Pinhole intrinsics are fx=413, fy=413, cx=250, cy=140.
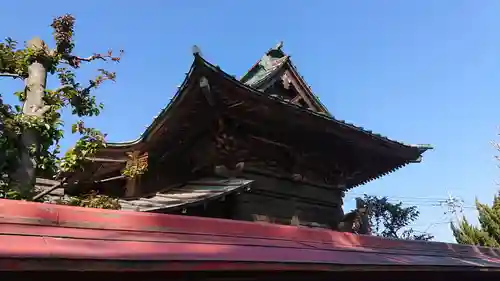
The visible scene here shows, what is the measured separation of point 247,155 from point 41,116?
9.77ft

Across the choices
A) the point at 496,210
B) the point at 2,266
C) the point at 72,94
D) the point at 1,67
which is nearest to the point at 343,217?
the point at 72,94

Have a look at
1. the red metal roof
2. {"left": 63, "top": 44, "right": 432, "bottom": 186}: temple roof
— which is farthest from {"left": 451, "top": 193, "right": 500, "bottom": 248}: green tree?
the red metal roof

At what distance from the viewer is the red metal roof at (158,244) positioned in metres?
2.12

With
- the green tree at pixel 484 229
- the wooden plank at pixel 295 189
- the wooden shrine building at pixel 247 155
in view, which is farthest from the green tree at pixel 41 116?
the green tree at pixel 484 229

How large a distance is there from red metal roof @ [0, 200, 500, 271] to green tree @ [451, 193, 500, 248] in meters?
12.6

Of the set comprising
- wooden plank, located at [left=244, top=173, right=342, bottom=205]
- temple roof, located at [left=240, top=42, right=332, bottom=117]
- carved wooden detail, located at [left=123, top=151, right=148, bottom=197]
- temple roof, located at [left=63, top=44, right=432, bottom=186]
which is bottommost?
wooden plank, located at [left=244, top=173, right=342, bottom=205]

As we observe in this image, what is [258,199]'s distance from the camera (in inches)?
257

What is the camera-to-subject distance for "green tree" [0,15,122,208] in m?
5.04

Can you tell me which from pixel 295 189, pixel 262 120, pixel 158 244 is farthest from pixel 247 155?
pixel 158 244

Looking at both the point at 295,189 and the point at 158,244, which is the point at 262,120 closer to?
the point at 295,189

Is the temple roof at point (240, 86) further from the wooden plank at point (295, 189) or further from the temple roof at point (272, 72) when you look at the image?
the wooden plank at point (295, 189)

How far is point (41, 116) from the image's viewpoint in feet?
17.3

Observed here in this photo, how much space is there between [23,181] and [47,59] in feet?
6.20

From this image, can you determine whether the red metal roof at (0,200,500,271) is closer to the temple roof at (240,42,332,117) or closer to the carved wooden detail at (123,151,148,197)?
the carved wooden detail at (123,151,148,197)
